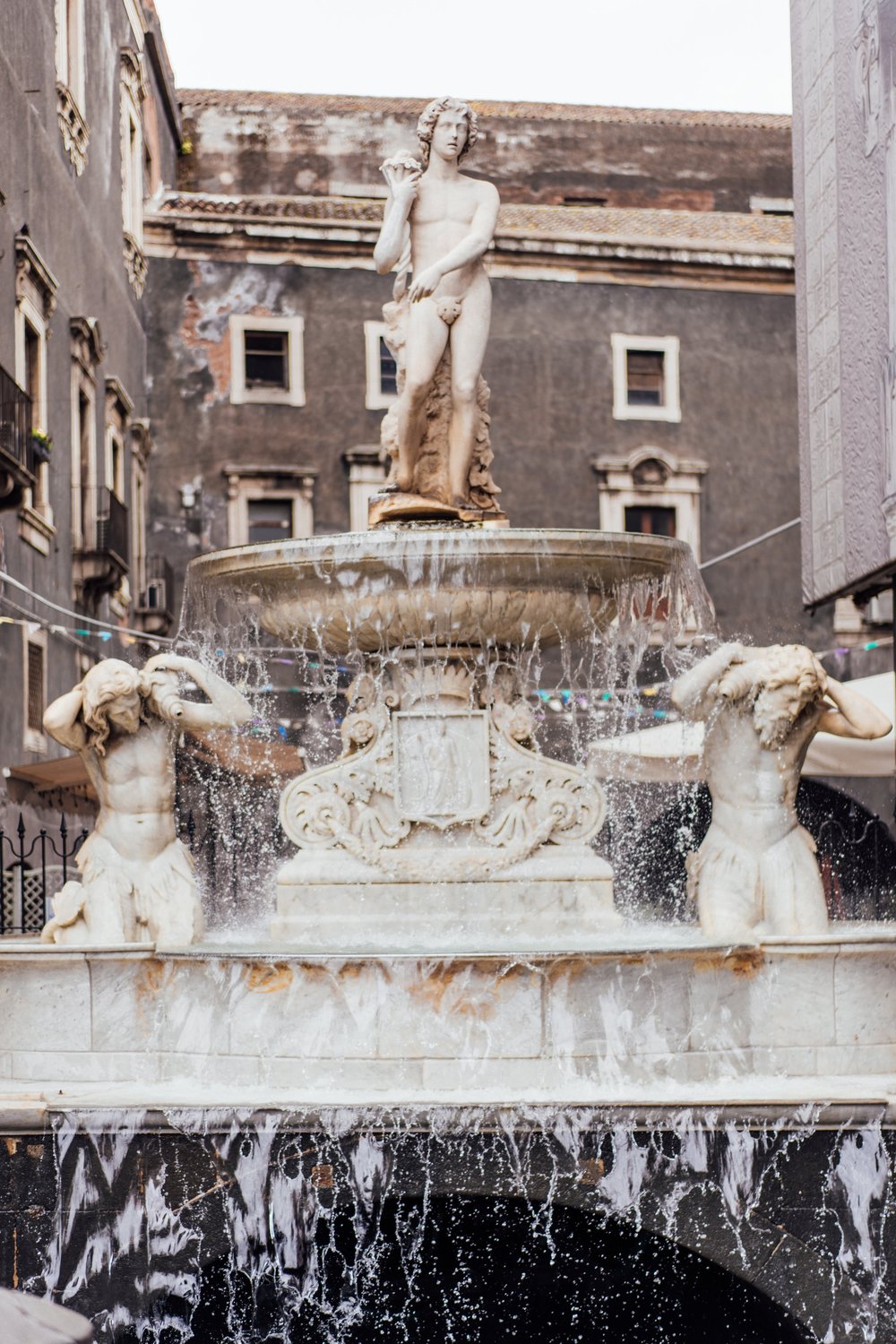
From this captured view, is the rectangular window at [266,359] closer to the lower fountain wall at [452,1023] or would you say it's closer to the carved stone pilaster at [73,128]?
the carved stone pilaster at [73,128]

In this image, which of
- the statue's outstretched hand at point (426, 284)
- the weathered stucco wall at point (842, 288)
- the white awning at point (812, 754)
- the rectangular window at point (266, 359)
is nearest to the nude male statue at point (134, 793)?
the statue's outstretched hand at point (426, 284)

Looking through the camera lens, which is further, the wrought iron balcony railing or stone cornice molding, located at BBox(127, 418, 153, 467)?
stone cornice molding, located at BBox(127, 418, 153, 467)

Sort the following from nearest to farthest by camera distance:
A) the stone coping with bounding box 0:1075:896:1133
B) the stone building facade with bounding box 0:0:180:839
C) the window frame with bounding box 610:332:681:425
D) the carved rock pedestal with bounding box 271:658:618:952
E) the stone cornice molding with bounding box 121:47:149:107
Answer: the stone coping with bounding box 0:1075:896:1133, the carved rock pedestal with bounding box 271:658:618:952, the stone building facade with bounding box 0:0:180:839, the stone cornice molding with bounding box 121:47:149:107, the window frame with bounding box 610:332:681:425

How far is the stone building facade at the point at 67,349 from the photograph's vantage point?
19.8 meters

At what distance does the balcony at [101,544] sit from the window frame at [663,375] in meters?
11.4

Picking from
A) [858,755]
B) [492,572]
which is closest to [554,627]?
[492,572]

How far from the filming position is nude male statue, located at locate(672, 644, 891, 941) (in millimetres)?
7637

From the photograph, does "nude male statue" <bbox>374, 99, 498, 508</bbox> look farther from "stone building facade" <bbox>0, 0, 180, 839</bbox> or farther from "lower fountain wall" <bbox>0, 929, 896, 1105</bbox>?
"stone building facade" <bbox>0, 0, 180, 839</bbox>

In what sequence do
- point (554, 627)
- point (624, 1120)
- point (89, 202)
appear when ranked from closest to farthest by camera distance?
1. point (624, 1120)
2. point (554, 627)
3. point (89, 202)

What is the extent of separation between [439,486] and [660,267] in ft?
84.9

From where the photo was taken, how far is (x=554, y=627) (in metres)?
8.59

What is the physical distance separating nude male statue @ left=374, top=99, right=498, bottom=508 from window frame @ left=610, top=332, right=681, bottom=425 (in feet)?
82.4

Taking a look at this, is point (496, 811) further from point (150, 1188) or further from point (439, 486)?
point (150, 1188)

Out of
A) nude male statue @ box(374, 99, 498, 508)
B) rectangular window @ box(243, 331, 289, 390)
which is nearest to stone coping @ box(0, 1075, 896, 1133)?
nude male statue @ box(374, 99, 498, 508)
